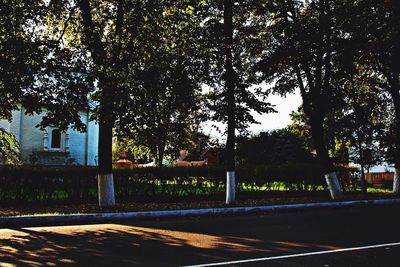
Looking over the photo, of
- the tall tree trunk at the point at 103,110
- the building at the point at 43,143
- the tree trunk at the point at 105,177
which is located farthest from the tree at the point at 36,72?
the building at the point at 43,143

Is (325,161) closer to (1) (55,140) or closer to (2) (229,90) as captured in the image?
(2) (229,90)

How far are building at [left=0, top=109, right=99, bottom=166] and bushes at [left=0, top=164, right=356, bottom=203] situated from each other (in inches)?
594

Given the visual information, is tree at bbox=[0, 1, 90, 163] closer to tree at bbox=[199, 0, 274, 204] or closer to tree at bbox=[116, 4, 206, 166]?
tree at bbox=[116, 4, 206, 166]

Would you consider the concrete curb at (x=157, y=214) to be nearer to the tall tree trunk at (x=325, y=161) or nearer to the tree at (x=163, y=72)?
the tall tree trunk at (x=325, y=161)

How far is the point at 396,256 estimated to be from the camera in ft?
20.9

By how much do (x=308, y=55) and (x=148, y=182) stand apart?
927 centimetres

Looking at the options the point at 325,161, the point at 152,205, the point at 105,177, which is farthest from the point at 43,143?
the point at 325,161

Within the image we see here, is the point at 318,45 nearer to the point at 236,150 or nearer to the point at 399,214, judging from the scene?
the point at 236,150

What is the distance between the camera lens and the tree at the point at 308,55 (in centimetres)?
1717

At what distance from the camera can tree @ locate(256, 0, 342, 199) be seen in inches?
676

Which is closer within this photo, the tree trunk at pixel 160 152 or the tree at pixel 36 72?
the tree at pixel 36 72

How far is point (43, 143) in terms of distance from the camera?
3162cm

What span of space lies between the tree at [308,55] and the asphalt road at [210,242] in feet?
22.2

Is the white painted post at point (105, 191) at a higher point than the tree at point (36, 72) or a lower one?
lower
